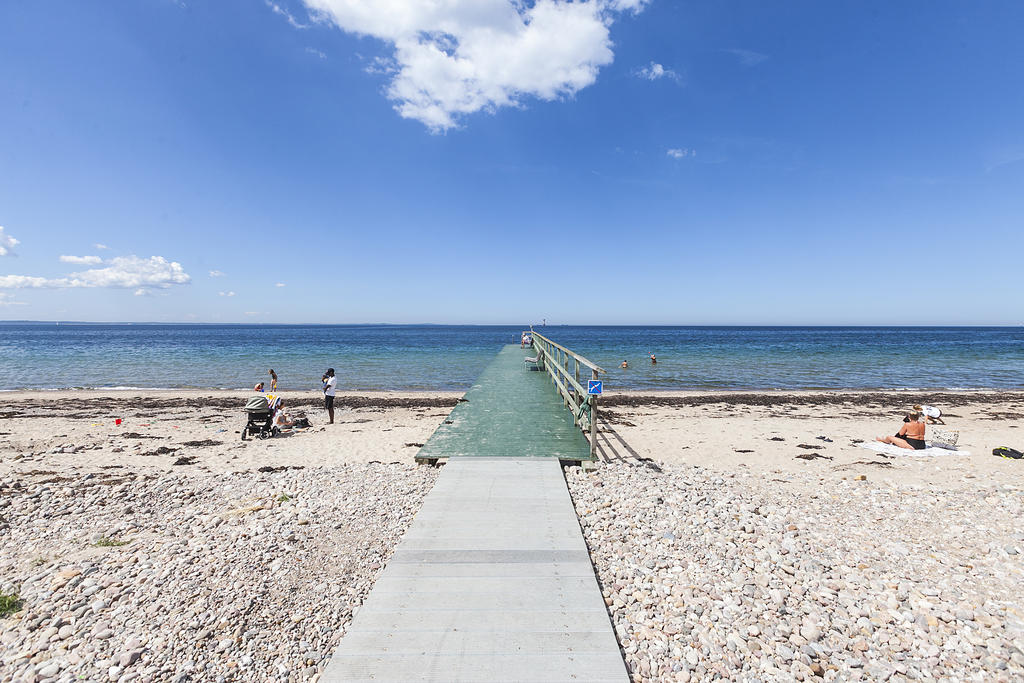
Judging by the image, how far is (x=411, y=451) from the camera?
9.37m

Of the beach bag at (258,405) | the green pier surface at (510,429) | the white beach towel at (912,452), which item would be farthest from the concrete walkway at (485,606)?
the white beach towel at (912,452)

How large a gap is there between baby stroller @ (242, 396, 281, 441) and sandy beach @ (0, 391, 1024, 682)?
5.38ft

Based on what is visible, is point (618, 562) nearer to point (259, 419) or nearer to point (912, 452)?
point (912, 452)

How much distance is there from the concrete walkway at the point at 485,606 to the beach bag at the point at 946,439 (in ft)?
31.0

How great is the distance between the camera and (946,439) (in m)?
9.13

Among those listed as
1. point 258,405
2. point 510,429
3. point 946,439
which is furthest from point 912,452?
point 258,405

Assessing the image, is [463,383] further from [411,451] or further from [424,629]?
[424,629]

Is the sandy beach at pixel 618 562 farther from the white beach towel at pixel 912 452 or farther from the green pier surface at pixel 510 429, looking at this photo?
the green pier surface at pixel 510 429

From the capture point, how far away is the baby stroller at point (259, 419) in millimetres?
10367

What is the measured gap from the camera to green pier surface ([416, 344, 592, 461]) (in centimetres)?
720

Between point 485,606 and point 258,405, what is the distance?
9147 mm

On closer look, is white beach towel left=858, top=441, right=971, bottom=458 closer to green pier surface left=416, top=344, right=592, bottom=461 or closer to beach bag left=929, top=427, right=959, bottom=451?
beach bag left=929, top=427, right=959, bottom=451

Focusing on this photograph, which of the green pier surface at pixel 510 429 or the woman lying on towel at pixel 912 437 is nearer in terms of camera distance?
the green pier surface at pixel 510 429

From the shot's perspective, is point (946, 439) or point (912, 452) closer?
point (912, 452)
